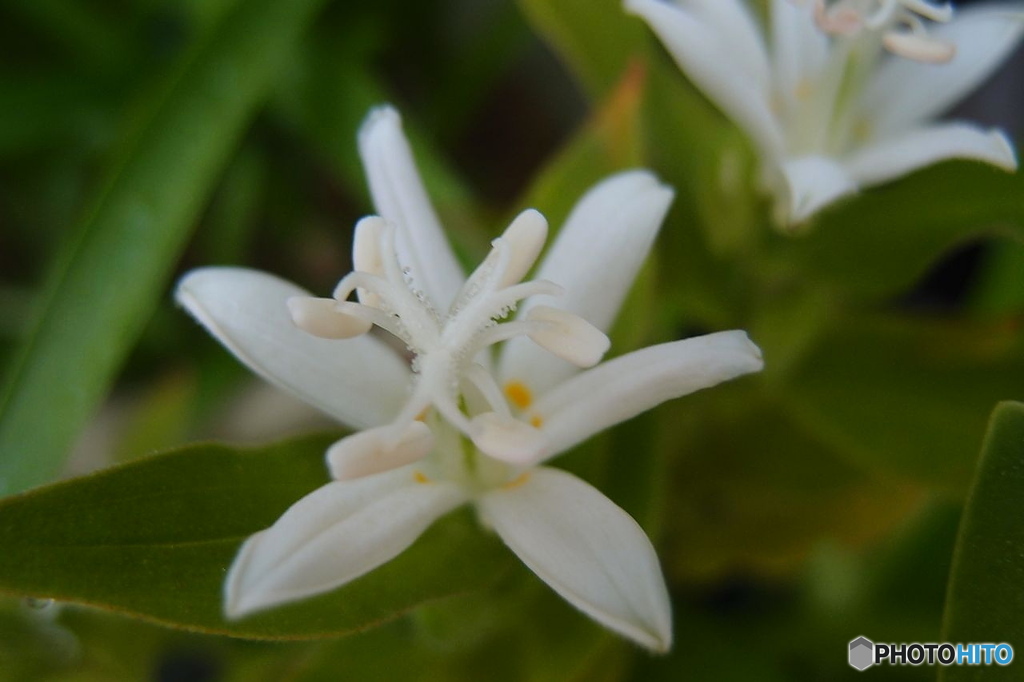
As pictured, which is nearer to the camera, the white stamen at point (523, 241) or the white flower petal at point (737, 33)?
the white stamen at point (523, 241)

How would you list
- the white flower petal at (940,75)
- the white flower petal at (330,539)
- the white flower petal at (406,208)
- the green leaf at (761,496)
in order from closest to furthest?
the white flower petal at (330,539), the white flower petal at (406,208), the white flower petal at (940,75), the green leaf at (761,496)

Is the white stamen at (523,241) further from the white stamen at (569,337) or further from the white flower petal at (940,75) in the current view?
the white flower petal at (940,75)

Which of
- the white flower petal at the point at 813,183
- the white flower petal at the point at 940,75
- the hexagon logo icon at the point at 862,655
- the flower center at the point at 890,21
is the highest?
the flower center at the point at 890,21

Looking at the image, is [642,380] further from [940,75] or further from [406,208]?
[940,75]

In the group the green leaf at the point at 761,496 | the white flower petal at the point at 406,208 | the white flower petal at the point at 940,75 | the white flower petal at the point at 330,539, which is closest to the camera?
the white flower petal at the point at 330,539

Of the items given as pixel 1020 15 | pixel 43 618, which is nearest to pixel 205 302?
pixel 43 618

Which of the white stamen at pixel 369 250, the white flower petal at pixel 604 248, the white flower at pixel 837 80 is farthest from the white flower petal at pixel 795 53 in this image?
the white stamen at pixel 369 250
